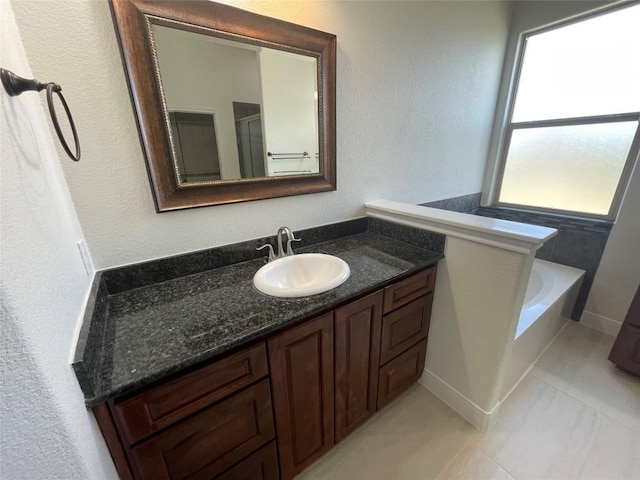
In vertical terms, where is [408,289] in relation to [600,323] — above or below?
above

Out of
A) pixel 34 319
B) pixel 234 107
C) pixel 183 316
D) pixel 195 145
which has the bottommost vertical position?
pixel 183 316

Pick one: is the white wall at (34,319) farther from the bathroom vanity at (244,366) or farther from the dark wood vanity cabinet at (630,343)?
the dark wood vanity cabinet at (630,343)

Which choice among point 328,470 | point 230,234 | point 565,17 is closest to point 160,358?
point 230,234

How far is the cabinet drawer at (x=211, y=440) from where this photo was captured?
2.44 ft

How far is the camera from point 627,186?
5.90 ft

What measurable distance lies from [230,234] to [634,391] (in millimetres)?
2455

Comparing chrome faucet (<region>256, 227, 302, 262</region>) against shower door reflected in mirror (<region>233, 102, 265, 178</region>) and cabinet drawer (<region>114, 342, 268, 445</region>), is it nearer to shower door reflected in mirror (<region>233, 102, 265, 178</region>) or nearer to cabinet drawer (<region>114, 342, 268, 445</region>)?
shower door reflected in mirror (<region>233, 102, 265, 178</region>)

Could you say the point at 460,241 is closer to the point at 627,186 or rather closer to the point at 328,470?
the point at 328,470

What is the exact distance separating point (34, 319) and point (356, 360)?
1.05 metres

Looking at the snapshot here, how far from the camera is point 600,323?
205 cm

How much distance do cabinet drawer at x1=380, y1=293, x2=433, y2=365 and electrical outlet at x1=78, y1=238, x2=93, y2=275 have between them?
1163 millimetres

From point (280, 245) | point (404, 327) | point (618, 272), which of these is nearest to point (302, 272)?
point (280, 245)

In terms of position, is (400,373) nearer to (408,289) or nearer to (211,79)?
(408,289)

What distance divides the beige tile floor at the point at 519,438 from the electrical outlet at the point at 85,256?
49.2 inches
